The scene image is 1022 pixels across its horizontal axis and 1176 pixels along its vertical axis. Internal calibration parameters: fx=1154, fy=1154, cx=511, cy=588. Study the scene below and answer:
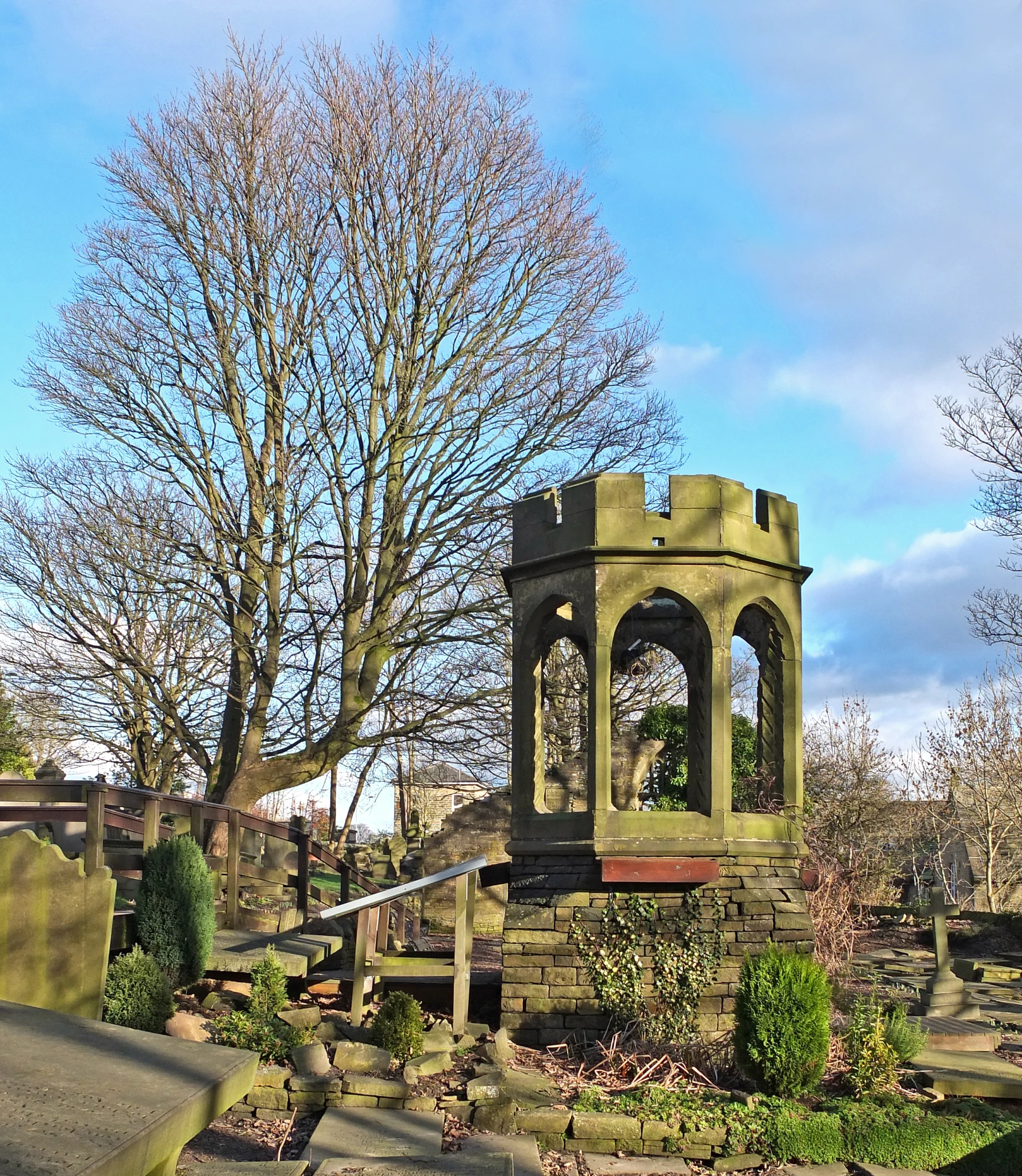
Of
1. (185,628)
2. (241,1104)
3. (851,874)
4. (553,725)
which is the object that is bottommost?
(241,1104)

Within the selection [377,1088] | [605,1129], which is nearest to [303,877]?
[377,1088]

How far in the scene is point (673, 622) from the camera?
12.5 m

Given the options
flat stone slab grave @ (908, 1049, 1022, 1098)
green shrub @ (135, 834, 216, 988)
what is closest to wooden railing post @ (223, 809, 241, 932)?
green shrub @ (135, 834, 216, 988)

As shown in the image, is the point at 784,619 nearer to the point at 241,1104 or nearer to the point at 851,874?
the point at 851,874

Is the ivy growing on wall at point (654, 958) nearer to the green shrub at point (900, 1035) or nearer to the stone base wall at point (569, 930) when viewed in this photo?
the stone base wall at point (569, 930)

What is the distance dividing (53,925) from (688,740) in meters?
6.23

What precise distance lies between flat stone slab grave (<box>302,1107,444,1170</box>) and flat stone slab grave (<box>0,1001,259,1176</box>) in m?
3.22

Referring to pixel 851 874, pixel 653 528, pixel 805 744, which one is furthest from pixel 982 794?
pixel 653 528

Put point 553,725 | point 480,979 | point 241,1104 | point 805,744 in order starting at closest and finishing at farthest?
point 241,1104 → point 480,979 → point 553,725 → point 805,744

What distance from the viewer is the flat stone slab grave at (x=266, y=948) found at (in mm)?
9031

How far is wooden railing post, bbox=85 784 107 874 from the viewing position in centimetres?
798

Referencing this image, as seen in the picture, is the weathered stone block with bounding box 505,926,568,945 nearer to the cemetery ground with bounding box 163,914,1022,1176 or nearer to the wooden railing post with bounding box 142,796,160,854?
the cemetery ground with bounding box 163,914,1022,1176

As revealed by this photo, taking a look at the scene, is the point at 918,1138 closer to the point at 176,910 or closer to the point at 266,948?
the point at 266,948

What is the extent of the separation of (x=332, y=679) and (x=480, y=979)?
6670mm
